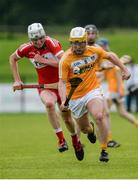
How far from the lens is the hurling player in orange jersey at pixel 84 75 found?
14.2m

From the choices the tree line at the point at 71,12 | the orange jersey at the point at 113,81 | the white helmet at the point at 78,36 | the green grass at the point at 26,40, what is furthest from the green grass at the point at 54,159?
the tree line at the point at 71,12

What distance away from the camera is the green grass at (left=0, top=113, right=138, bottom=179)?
42.3 feet

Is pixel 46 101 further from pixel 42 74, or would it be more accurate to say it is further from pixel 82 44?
pixel 82 44

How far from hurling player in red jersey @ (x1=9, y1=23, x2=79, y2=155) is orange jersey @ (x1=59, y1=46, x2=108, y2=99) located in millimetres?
1170

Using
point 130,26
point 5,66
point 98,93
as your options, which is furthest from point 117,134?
point 130,26

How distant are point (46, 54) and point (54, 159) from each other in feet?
6.32

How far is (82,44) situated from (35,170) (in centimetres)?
222

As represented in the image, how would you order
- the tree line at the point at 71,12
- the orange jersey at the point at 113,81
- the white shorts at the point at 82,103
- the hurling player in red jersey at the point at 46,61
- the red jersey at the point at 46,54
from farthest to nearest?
the tree line at the point at 71,12 → the orange jersey at the point at 113,81 → the red jersey at the point at 46,54 → the hurling player in red jersey at the point at 46,61 → the white shorts at the point at 82,103

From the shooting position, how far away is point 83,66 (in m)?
14.3

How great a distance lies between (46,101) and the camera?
1587 centimetres

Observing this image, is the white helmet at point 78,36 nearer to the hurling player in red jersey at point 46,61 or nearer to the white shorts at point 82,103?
the white shorts at point 82,103

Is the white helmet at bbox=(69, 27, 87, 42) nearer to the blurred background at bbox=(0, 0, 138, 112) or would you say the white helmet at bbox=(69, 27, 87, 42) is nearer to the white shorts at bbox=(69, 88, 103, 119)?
the white shorts at bbox=(69, 88, 103, 119)

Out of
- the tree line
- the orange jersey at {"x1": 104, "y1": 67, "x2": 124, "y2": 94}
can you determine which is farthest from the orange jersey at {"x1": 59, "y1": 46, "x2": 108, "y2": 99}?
the tree line

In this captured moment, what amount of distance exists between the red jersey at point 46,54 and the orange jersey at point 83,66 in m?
1.28
